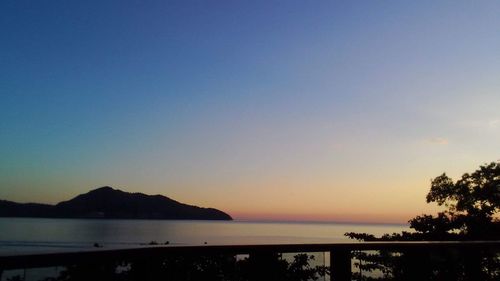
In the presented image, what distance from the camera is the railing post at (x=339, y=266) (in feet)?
11.2

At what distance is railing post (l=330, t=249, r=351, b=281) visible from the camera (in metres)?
3.43

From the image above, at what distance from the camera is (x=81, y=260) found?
226cm

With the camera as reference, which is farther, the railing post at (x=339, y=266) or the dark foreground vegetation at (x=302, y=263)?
the railing post at (x=339, y=266)

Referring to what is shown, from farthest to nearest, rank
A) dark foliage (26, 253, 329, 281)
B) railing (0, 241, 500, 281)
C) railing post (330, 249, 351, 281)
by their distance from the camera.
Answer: railing post (330, 249, 351, 281)
dark foliage (26, 253, 329, 281)
railing (0, 241, 500, 281)

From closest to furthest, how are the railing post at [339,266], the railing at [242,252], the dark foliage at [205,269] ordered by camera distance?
the railing at [242,252] → the dark foliage at [205,269] → the railing post at [339,266]

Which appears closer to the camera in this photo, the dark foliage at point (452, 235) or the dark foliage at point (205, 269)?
the dark foliage at point (205, 269)

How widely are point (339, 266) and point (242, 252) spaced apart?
0.91 meters

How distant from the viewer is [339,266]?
343cm

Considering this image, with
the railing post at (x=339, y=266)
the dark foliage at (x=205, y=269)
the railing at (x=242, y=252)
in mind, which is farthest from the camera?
the railing post at (x=339, y=266)

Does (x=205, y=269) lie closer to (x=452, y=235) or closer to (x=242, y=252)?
(x=242, y=252)

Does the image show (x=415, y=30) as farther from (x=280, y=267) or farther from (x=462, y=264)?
(x=280, y=267)

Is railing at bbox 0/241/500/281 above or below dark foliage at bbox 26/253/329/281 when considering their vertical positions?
above

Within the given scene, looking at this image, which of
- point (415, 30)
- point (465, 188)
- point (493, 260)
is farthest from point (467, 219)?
point (493, 260)

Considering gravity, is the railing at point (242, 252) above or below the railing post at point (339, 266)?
above
